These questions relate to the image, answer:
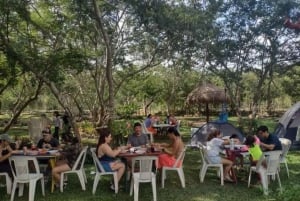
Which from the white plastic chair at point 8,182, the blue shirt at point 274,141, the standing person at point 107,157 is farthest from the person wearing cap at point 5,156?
the blue shirt at point 274,141

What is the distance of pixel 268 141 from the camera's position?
7.10 m

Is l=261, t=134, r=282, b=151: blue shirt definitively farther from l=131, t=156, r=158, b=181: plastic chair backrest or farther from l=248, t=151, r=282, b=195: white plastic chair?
l=131, t=156, r=158, b=181: plastic chair backrest

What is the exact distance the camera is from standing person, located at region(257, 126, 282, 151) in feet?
22.9

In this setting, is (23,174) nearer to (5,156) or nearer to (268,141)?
(5,156)

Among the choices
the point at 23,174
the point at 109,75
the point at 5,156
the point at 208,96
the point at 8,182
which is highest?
the point at 109,75

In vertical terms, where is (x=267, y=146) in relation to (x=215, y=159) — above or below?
above

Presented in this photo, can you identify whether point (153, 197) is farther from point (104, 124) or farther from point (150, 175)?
point (104, 124)

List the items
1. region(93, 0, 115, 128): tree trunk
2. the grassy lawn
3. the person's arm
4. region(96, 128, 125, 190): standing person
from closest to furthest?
1. the grassy lawn
2. region(96, 128, 125, 190): standing person
3. the person's arm
4. region(93, 0, 115, 128): tree trunk

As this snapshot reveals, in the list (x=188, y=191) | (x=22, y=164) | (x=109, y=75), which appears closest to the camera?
(x=22, y=164)

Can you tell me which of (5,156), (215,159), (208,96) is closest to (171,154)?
(215,159)

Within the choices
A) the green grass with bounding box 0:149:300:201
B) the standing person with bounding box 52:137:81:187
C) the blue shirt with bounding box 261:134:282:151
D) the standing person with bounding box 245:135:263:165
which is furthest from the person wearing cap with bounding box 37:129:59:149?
the blue shirt with bounding box 261:134:282:151

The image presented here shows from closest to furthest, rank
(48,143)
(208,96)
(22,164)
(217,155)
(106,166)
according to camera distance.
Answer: (22,164)
(106,166)
(217,155)
(48,143)
(208,96)

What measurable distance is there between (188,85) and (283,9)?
19210 mm

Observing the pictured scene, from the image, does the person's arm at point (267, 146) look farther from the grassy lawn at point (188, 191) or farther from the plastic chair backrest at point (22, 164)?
the plastic chair backrest at point (22, 164)
